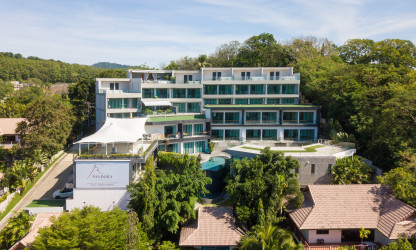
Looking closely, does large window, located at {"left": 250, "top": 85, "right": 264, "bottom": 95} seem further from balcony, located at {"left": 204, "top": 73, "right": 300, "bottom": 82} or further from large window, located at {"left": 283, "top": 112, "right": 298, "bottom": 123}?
large window, located at {"left": 283, "top": 112, "right": 298, "bottom": 123}

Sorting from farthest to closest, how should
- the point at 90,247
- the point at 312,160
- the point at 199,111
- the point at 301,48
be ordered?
1. the point at 301,48
2. the point at 199,111
3. the point at 312,160
4. the point at 90,247

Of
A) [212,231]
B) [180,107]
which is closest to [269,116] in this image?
[180,107]

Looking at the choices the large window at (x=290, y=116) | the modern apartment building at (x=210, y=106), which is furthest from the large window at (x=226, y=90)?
the large window at (x=290, y=116)

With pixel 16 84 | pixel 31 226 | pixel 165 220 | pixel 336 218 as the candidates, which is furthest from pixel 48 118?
pixel 16 84

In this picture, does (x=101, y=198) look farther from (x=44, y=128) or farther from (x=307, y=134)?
(x=307, y=134)

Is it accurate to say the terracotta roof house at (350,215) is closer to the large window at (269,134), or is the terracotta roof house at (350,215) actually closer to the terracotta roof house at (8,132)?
the large window at (269,134)

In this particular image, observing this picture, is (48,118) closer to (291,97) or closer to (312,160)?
(312,160)
